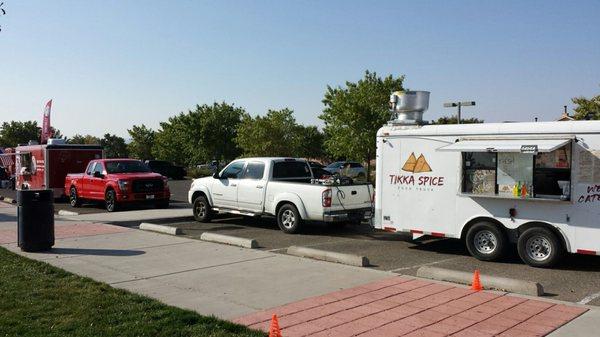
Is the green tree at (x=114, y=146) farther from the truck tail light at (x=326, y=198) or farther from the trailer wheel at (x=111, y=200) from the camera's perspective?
the truck tail light at (x=326, y=198)

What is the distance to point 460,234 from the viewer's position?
10.1 m

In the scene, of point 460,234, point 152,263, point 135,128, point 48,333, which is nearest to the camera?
point 48,333

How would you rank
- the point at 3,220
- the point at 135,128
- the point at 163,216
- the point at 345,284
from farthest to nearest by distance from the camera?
1. the point at 135,128
2. the point at 163,216
3. the point at 3,220
4. the point at 345,284

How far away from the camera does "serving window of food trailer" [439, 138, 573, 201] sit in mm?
8938

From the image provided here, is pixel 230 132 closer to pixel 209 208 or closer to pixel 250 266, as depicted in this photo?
pixel 209 208

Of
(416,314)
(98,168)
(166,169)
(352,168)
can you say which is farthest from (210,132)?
(416,314)

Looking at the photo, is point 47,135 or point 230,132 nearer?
point 47,135

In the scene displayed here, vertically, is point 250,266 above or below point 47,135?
below

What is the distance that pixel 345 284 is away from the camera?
25.0ft

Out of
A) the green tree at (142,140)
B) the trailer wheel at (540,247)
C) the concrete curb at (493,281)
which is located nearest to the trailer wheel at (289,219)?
the concrete curb at (493,281)

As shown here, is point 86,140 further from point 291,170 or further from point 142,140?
point 291,170

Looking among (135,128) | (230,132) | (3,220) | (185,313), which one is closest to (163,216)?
(3,220)

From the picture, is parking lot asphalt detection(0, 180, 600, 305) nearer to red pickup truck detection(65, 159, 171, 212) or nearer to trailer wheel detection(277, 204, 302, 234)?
trailer wheel detection(277, 204, 302, 234)

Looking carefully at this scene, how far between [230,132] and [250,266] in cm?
3920
